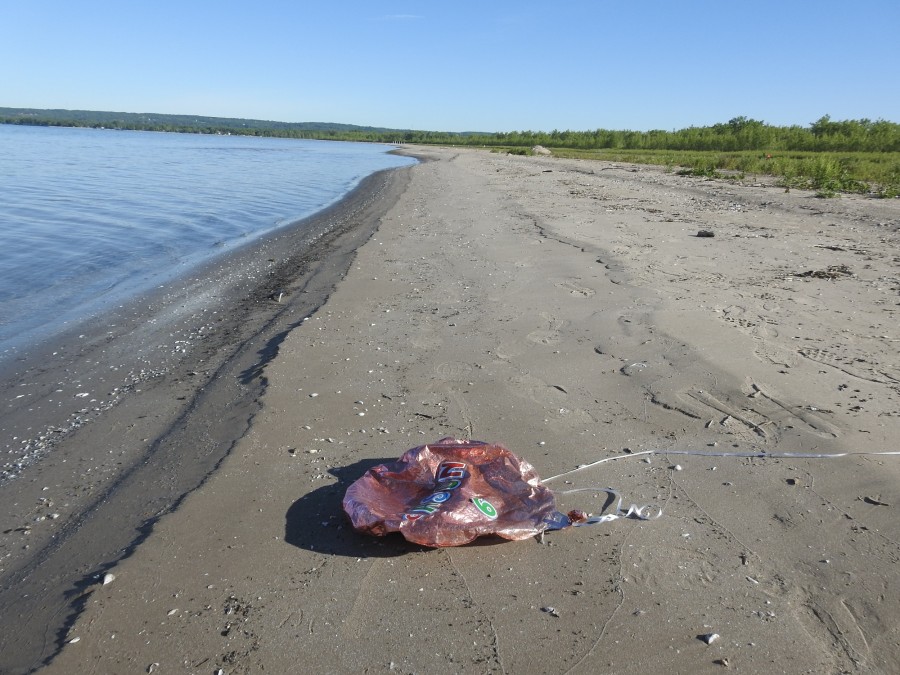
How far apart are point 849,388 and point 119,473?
5.08m

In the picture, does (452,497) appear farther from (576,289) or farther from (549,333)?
(576,289)

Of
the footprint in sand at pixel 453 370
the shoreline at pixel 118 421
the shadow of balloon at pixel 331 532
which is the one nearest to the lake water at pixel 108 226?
the shoreline at pixel 118 421

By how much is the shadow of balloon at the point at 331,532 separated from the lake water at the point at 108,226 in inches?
189

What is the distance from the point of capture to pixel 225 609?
2557 millimetres

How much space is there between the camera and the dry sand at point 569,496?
2391 millimetres

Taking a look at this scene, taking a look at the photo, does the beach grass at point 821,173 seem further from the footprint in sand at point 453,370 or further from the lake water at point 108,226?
the lake water at point 108,226

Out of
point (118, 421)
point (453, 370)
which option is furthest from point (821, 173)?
point (118, 421)

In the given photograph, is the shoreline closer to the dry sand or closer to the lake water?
the dry sand

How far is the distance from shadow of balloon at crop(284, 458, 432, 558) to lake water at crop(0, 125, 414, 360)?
480 cm

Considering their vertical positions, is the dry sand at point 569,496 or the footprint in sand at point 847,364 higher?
the footprint in sand at point 847,364

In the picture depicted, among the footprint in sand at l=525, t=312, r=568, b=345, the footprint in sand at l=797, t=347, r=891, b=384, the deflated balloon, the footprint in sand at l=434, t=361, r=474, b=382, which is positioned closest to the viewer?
the deflated balloon

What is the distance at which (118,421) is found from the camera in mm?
4664

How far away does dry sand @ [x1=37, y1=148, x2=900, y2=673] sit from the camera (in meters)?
2.39

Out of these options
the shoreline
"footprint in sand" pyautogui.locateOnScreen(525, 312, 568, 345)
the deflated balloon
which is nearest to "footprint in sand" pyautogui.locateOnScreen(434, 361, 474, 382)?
"footprint in sand" pyautogui.locateOnScreen(525, 312, 568, 345)
